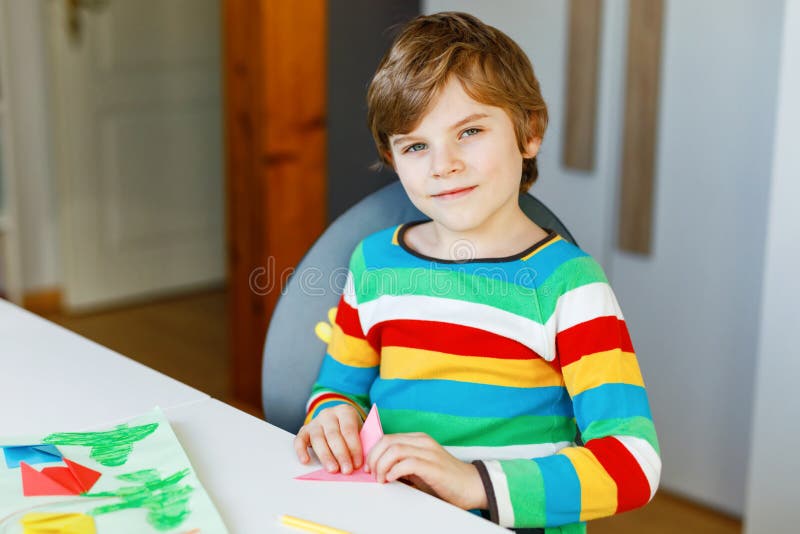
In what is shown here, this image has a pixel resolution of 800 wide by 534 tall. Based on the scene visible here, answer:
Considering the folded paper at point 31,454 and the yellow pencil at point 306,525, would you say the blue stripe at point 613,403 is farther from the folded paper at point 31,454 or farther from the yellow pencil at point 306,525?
the folded paper at point 31,454

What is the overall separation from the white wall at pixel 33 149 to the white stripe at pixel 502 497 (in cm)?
287

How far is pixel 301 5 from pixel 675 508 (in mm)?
1521

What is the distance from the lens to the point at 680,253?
2383 millimetres

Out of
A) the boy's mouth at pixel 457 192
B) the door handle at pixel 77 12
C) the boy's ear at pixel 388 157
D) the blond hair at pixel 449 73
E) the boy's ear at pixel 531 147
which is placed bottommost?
the boy's mouth at pixel 457 192

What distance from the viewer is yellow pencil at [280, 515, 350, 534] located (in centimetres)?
92

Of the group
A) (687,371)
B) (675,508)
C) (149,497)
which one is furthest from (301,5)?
(149,497)

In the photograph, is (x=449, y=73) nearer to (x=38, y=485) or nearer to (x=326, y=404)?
(x=326, y=404)

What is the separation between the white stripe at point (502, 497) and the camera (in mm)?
1066

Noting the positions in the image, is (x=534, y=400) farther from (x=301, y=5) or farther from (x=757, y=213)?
(x=301, y=5)

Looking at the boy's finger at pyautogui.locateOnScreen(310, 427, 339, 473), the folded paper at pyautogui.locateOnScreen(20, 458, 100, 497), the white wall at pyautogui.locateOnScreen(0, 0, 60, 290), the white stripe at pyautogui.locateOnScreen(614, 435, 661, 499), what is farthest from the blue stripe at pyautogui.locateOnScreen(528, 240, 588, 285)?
the white wall at pyautogui.locateOnScreen(0, 0, 60, 290)

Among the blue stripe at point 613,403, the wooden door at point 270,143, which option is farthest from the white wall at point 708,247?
the blue stripe at point 613,403

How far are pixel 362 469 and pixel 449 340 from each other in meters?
0.24

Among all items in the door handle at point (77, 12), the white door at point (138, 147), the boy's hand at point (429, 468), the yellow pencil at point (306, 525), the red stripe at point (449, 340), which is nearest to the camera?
the yellow pencil at point (306, 525)

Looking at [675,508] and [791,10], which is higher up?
[791,10]
